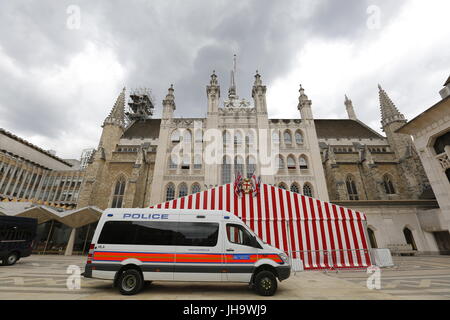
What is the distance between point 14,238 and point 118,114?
74.1 feet

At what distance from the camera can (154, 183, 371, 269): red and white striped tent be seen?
32.6ft

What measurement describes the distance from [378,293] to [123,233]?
7854 mm

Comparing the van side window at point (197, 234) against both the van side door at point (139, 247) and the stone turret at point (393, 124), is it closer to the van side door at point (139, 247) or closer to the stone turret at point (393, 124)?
the van side door at point (139, 247)

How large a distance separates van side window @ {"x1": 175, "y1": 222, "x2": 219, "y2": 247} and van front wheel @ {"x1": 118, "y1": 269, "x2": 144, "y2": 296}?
1.41 meters

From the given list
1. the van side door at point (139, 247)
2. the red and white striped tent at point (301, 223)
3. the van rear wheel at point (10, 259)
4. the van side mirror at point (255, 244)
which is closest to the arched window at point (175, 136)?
the red and white striped tent at point (301, 223)

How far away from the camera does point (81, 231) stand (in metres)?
20.2

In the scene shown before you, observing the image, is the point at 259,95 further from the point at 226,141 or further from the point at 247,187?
the point at 247,187

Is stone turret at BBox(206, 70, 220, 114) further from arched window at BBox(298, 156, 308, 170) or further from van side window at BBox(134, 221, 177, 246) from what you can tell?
van side window at BBox(134, 221, 177, 246)

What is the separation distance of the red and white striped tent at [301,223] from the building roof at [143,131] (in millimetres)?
23772

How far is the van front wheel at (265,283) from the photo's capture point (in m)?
5.30

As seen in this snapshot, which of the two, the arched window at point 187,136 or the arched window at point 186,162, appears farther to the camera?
the arched window at point 187,136

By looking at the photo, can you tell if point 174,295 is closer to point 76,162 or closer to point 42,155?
point 42,155

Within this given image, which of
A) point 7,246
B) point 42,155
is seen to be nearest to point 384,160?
point 7,246

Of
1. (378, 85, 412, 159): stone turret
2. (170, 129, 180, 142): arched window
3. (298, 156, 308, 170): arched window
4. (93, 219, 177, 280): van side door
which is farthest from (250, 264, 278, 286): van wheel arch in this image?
(378, 85, 412, 159): stone turret
